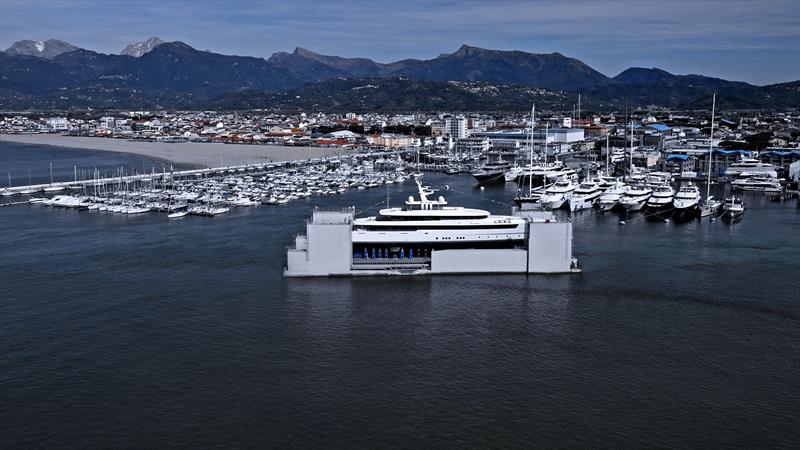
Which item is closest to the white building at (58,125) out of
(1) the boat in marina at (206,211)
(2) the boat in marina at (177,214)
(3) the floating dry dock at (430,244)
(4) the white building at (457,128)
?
(4) the white building at (457,128)

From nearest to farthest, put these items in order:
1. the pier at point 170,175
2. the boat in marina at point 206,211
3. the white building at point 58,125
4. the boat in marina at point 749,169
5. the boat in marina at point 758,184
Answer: the boat in marina at point 206,211 < the pier at point 170,175 < the boat in marina at point 758,184 < the boat in marina at point 749,169 < the white building at point 58,125

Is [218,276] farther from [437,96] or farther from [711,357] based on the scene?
[437,96]

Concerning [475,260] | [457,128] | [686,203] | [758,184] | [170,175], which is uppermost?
[457,128]

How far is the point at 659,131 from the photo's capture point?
4391cm

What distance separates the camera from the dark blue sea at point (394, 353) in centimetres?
671

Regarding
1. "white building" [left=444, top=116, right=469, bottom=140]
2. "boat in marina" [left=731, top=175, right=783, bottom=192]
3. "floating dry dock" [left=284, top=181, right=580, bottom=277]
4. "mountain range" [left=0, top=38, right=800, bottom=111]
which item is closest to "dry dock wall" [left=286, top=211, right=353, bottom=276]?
"floating dry dock" [left=284, top=181, right=580, bottom=277]

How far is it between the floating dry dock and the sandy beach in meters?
22.0

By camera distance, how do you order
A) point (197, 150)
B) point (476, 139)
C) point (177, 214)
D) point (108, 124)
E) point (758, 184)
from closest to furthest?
point (177, 214), point (758, 184), point (197, 150), point (476, 139), point (108, 124)

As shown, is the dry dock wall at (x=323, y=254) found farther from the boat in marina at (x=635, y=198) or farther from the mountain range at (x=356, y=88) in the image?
the mountain range at (x=356, y=88)

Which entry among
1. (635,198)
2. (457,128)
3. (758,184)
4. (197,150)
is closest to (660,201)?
(635,198)

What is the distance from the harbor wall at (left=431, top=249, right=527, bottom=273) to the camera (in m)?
11.7

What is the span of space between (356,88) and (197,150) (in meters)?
72.6

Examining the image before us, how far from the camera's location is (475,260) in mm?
11695

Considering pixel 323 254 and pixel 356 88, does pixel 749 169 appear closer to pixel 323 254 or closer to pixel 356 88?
pixel 323 254
